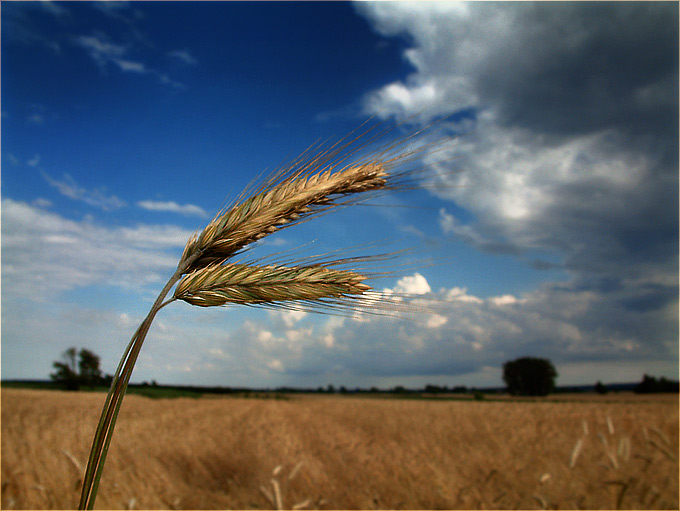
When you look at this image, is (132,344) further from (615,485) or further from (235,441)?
(235,441)

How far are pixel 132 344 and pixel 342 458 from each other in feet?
13.8

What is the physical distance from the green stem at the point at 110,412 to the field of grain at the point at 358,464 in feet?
7.39

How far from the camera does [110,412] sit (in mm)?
1163

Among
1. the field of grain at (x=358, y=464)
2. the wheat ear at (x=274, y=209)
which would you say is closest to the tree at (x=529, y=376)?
the field of grain at (x=358, y=464)

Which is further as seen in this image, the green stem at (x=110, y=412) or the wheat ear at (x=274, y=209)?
the wheat ear at (x=274, y=209)

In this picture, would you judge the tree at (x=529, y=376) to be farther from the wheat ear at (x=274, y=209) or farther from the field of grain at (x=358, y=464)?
the wheat ear at (x=274, y=209)

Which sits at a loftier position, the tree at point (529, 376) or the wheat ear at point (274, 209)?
the wheat ear at point (274, 209)

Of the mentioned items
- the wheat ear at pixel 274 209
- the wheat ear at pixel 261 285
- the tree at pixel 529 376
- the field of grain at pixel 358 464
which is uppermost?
the wheat ear at pixel 274 209

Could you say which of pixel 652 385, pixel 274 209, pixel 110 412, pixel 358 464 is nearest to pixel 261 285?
pixel 274 209

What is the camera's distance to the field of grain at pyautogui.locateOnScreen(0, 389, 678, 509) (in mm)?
3525

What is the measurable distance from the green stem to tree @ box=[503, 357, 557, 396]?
7670 cm

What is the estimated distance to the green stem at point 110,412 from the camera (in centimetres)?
113

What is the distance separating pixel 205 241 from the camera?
1.36m

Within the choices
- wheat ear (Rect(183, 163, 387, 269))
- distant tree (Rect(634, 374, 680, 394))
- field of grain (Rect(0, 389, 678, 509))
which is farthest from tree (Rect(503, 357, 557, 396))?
wheat ear (Rect(183, 163, 387, 269))
